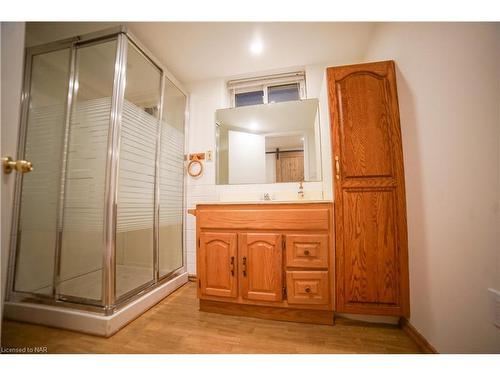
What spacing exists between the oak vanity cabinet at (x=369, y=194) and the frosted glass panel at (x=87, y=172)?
5.42 ft

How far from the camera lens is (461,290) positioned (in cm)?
84

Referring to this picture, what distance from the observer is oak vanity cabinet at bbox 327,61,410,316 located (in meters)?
1.15

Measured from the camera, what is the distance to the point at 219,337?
111cm

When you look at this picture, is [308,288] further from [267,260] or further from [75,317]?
[75,317]

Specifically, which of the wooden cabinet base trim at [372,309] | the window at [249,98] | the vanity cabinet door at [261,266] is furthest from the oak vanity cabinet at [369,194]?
the window at [249,98]

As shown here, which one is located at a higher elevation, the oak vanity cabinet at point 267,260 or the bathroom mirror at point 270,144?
the bathroom mirror at point 270,144

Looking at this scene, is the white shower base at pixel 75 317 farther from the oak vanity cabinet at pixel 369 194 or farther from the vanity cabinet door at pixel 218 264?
the oak vanity cabinet at pixel 369 194

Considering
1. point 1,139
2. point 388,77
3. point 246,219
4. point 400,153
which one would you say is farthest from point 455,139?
point 1,139

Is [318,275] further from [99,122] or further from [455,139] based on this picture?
[99,122]

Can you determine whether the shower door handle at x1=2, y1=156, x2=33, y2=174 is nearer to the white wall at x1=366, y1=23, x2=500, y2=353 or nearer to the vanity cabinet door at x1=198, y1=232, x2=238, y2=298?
the vanity cabinet door at x1=198, y1=232, x2=238, y2=298

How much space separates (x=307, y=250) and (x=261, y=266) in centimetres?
34

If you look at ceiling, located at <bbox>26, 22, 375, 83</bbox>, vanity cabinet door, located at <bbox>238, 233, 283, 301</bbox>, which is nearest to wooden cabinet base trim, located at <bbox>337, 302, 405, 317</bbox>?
vanity cabinet door, located at <bbox>238, 233, 283, 301</bbox>

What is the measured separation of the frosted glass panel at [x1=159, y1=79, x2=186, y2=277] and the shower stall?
14 centimetres

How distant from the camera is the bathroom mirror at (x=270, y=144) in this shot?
1850 millimetres
